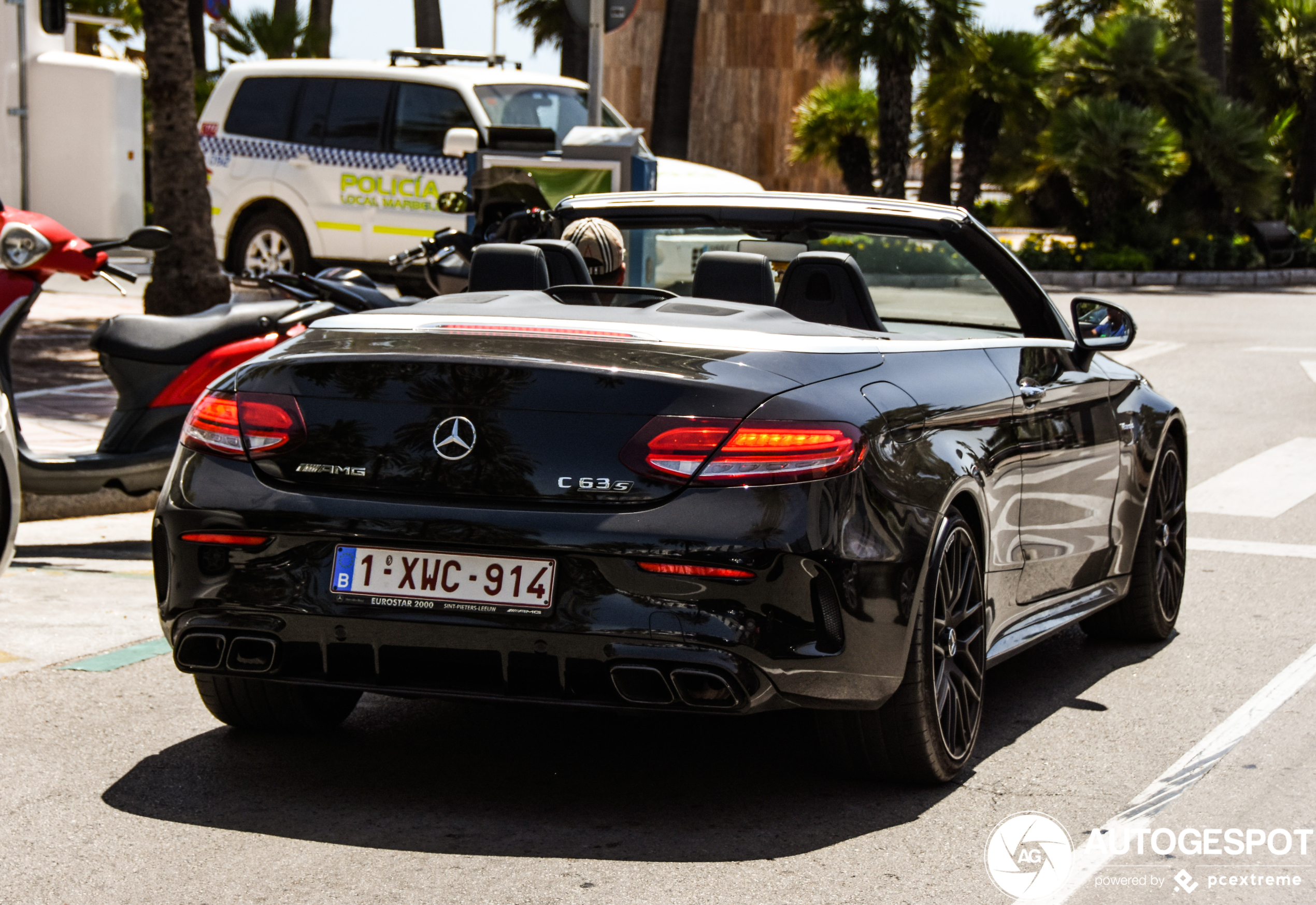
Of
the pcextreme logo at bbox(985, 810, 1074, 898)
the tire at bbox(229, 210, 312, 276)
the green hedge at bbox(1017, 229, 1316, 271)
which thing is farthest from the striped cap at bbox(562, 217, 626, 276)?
the green hedge at bbox(1017, 229, 1316, 271)

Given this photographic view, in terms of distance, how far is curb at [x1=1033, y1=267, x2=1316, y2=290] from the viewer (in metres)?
26.5

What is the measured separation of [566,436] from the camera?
391 centimetres

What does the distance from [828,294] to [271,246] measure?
12797 millimetres

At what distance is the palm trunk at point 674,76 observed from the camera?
2867 cm

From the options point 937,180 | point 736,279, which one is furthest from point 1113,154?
point 736,279

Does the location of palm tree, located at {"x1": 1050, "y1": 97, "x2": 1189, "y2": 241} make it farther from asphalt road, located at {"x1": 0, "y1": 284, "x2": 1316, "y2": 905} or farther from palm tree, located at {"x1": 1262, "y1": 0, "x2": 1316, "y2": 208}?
asphalt road, located at {"x1": 0, "y1": 284, "x2": 1316, "y2": 905}

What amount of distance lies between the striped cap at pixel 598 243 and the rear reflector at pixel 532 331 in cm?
145

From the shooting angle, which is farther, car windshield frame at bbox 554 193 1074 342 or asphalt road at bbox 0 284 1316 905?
car windshield frame at bbox 554 193 1074 342

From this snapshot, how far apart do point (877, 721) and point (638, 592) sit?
2.52 feet

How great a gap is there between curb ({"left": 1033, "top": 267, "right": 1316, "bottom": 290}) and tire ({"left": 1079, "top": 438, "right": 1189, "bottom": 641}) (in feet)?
65.1

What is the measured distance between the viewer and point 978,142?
30750mm

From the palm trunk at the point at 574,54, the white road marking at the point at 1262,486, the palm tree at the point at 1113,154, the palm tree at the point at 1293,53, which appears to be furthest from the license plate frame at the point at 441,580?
the palm tree at the point at 1293,53

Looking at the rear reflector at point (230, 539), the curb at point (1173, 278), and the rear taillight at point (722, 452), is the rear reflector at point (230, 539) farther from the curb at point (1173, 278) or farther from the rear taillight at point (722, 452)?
the curb at point (1173, 278)

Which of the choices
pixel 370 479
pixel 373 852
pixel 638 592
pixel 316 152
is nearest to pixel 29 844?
pixel 373 852
